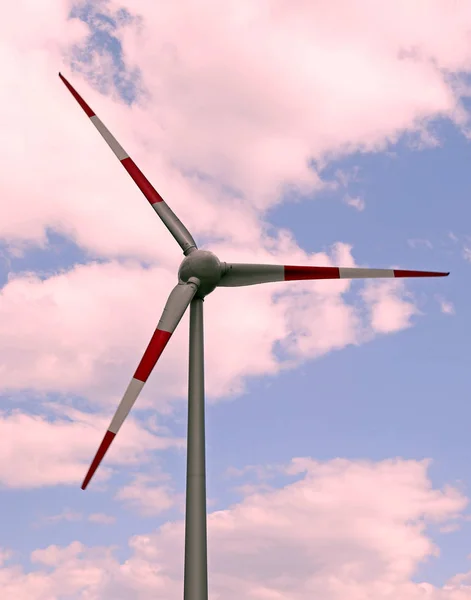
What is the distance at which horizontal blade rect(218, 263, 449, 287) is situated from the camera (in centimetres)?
3603

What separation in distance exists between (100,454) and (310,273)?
552 inches

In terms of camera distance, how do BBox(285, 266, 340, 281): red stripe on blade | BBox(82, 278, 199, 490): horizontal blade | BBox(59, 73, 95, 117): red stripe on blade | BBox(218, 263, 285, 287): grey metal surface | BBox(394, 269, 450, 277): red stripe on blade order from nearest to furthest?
BBox(82, 278, 199, 490): horizontal blade → BBox(218, 263, 285, 287): grey metal surface → BBox(285, 266, 340, 281): red stripe on blade → BBox(394, 269, 450, 277): red stripe on blade → BBox(59, 73, 95, 117): red stripe on blade

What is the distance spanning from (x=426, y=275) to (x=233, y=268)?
10855mm

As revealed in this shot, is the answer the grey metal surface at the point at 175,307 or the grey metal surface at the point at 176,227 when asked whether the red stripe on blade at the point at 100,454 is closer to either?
the grey metal surface at the point at 175,307

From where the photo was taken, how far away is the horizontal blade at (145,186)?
121ft

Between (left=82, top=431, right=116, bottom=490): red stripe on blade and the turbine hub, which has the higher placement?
the turbine hub

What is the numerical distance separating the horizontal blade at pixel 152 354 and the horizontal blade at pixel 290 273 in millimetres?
2455

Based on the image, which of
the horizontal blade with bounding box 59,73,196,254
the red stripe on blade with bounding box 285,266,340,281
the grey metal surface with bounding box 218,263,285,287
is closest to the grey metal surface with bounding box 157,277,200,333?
the grey metal surface with bounding box 218,263,285,287

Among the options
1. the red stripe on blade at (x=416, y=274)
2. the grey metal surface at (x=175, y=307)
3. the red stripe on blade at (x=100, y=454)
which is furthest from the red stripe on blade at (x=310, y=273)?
the red stripe on blade at (x=100, y=454)

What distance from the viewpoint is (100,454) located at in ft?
99.5

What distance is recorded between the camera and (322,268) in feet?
125

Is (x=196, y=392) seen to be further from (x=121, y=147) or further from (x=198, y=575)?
(x=121, y=147)

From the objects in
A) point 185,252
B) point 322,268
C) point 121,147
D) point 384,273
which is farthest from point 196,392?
point 121,147

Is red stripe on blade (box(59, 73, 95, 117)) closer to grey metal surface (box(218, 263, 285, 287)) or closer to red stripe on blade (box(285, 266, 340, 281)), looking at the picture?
grey metal surface (box(218, 263, 285, 287))
